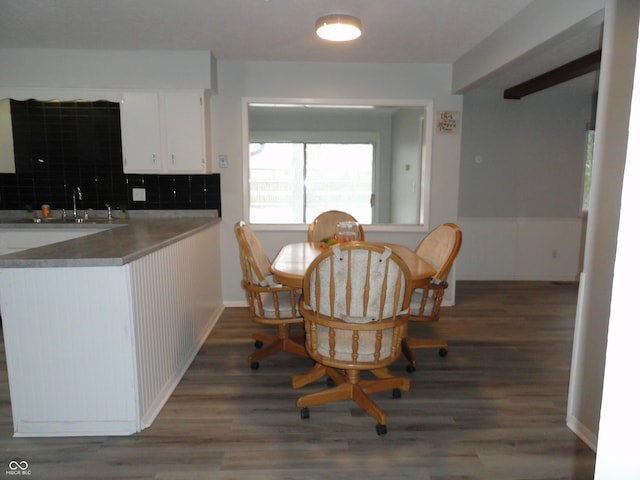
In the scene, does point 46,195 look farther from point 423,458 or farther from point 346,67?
point 423,458

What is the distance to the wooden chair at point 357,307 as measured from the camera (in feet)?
5.69

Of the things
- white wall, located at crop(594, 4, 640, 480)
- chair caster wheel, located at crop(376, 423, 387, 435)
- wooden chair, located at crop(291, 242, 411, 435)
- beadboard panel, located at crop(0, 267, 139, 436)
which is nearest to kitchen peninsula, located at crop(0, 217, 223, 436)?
beadboard panel, located at crop(0, 267, 139, 436)

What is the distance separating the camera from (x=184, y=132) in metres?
3.52

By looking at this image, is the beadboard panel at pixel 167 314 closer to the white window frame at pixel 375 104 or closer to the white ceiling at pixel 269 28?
the white window frame at pixel 375 104

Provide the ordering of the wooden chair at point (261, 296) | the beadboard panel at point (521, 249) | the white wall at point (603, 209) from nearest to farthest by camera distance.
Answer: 1. the white wall at point (603, 209)
2. the wooden chair at point (261, 296)
3. the beadboard panel at point (521, 249)

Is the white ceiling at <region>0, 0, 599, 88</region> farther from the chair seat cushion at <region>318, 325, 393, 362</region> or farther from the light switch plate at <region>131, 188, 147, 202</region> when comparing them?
the chair seat cushion at <region>318, 325, 393, 362</region>

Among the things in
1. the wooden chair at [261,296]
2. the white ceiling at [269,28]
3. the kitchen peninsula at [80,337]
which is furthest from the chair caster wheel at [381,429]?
the white ceiling at [269,28]

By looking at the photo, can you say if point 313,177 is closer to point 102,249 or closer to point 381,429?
point 102,249

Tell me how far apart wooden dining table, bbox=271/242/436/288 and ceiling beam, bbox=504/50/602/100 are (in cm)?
233

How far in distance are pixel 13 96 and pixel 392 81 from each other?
3368mm

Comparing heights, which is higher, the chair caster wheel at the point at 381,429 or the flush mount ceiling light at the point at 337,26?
the flush mount ceiling light at the point at 337,26

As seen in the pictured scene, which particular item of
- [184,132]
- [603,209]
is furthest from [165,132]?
[603,209]

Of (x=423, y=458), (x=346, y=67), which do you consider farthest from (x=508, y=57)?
(x=423, y=458)

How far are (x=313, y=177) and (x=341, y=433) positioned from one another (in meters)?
4.41
